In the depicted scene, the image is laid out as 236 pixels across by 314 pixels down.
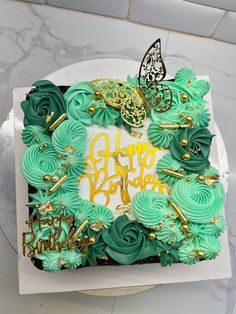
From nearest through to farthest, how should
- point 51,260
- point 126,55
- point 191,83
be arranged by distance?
point 51,260
point 191,83
point 126,55

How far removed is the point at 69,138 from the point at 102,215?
239mm

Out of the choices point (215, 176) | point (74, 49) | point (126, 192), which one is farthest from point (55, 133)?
point (74, 49)

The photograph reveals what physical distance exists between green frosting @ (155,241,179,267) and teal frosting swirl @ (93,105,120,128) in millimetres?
382

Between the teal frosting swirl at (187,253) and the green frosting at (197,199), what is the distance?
8 centimetres

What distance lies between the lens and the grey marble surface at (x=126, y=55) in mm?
1941

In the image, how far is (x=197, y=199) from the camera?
1444mm

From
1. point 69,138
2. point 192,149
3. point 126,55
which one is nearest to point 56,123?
point 69,138

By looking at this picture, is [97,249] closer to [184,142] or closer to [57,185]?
[57,185]

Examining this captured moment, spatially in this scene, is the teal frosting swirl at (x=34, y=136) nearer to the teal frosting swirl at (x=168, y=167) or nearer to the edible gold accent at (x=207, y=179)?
the teal frosting swirl at (x=168, y=167)

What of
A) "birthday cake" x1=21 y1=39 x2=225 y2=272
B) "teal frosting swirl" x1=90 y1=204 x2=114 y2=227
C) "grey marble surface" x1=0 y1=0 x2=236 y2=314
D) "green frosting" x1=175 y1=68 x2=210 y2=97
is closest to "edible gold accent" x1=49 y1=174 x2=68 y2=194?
"birthday cake" x1=21 y1=39 x2=225 y2=272

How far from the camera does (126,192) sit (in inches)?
58.6

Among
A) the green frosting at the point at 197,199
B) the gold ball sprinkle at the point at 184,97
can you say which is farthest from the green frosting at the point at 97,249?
the gold ball sprinkle at the point at 184,97

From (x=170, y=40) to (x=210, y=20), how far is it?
0.64 feet

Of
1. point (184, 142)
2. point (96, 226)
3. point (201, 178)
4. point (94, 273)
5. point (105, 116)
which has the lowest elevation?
point (94, 273)
